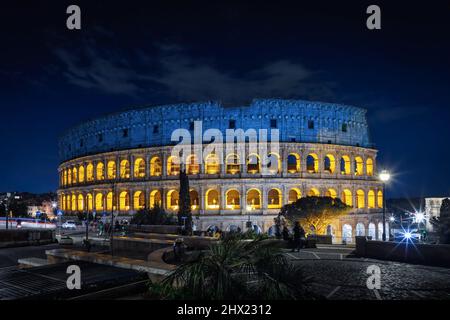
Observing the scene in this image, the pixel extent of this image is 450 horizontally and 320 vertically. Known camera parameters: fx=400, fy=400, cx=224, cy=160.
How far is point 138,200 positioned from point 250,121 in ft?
59.9

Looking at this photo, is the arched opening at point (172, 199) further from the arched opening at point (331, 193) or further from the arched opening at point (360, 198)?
the arched opening at point (360, 198)

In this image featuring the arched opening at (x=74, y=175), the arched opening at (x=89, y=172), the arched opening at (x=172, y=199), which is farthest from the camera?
the arched opening at (x=74, y=175)

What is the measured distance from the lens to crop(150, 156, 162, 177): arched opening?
171ft

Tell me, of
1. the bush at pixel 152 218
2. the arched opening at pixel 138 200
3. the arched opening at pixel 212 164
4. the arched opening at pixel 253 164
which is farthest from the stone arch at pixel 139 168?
the bush at pixel 152 218

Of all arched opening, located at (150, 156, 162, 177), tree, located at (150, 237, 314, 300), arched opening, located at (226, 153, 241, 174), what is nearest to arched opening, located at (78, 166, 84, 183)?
arched opening, located at (150, 156, 162, 177)

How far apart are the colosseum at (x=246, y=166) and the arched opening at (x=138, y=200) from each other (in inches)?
5.3

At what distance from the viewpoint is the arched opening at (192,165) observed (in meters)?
49.9

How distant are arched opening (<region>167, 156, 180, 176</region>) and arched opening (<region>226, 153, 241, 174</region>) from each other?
6.47 metres

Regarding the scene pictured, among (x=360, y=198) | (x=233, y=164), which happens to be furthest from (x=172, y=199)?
(x=360, y=198)

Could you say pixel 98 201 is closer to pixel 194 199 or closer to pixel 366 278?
pixel 194 199

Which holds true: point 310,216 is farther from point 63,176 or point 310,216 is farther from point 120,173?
point 63,176

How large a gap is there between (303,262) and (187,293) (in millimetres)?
9170

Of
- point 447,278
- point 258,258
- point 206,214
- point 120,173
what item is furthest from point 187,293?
point 120,173
